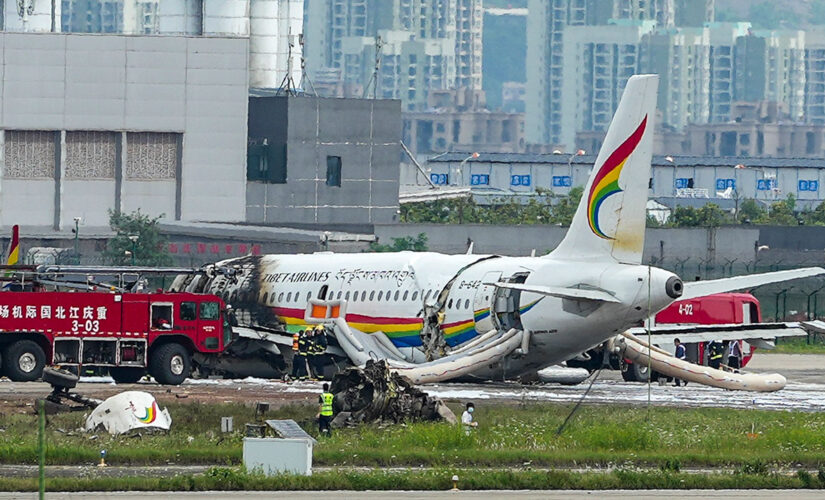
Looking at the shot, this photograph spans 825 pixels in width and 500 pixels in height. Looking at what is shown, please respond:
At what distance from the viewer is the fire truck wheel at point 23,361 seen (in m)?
55.3

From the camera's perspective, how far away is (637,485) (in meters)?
34.3

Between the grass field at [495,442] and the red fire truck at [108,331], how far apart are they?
33.1ft

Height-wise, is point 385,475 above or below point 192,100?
below

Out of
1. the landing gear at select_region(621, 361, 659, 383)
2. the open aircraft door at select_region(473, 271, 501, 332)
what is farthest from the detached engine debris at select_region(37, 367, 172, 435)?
the landing gear at select_region(621, 361, 659, 383)

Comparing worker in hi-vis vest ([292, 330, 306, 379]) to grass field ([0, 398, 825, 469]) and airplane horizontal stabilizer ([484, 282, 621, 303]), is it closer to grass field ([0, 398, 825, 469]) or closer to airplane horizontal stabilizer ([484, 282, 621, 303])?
airplane horizontal stabilizer ([484, 282, 621, 303])

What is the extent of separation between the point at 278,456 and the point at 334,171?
4261 inches

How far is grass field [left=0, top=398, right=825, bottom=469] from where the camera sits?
3781 cm

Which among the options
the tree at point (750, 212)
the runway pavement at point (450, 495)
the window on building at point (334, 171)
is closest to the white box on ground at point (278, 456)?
the runway pavement at point (450, 495)

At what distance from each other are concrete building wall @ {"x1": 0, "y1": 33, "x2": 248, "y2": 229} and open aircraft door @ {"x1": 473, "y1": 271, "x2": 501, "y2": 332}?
278ft

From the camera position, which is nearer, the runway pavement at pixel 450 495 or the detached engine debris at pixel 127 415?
the runway pavement at pixel 450 495

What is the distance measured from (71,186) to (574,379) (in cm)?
8417

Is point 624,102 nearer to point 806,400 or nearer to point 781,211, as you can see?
point 806,400

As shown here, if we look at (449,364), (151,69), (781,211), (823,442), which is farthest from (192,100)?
(823,442)

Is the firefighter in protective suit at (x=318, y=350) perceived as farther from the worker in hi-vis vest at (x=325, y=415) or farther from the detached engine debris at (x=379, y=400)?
the worker in hi-vis vest at (x=325, y=415)
